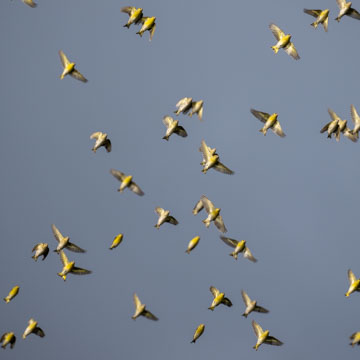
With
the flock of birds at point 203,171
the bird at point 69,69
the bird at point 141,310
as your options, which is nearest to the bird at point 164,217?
the flock of birds at point 203,171

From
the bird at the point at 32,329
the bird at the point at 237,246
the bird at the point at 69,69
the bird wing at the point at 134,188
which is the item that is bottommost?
the bird at the point at 32,329

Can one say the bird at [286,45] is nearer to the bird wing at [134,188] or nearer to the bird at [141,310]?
the bird wing at [134,188]

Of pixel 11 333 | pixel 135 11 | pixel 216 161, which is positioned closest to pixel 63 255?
pixel 11 333

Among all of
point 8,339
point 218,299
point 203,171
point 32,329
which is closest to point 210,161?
point 203,171

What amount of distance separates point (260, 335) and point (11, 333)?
1613 centimetres

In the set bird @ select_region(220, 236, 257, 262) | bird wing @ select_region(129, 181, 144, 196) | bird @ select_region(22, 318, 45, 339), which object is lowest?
bird @ select_region(22, 318, 45, 339)

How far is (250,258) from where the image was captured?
76312 millimetres

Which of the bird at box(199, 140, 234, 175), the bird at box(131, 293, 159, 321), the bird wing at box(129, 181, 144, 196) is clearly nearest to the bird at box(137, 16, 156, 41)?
the bird at box(199, 140, 234, 175)

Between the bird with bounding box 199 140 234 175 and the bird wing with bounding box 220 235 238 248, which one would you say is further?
the bird wing with bounding box 220 235 238 248

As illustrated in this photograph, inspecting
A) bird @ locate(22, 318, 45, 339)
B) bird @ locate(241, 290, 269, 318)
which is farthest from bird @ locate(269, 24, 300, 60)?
bird @ locate(22, 318, 45, 339)

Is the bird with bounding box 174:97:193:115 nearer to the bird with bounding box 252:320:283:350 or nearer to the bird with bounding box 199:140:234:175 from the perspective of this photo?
the bird with bounding box 199:140:234:175

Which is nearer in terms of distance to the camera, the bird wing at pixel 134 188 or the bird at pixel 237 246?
the bird wing at pixel 134 188

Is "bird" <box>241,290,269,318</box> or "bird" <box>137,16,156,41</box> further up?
"bird" <box>137,16,156,41</box>

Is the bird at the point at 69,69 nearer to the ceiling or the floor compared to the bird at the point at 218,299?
nearer to the ceiling
